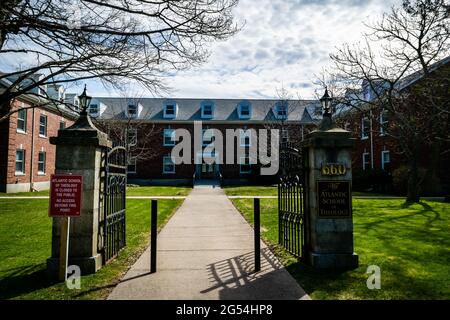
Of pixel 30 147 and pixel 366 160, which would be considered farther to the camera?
pixel 366 160

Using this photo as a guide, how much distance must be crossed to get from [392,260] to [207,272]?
358 cm

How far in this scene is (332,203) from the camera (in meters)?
5.81

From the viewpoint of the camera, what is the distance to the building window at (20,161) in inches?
891

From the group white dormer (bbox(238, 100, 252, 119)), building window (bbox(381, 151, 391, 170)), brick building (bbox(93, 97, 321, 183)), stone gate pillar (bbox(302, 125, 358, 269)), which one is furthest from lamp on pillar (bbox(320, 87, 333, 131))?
white dormer (bbox(238, 100, 252, 119))

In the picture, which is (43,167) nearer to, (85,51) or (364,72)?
(85,51)

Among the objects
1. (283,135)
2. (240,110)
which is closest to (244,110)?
(240,110)

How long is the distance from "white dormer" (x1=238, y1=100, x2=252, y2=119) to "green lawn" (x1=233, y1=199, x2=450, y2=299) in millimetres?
24565

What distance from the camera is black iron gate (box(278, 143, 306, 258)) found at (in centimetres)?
652

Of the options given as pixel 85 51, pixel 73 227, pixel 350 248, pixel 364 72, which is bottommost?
pixel 350 248

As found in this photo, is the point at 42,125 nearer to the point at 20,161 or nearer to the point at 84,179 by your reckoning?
the point at 20,161

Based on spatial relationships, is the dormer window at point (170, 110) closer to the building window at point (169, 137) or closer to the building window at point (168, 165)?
the building window at point (169, 137)

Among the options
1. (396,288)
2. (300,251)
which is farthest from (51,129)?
(396,288)
